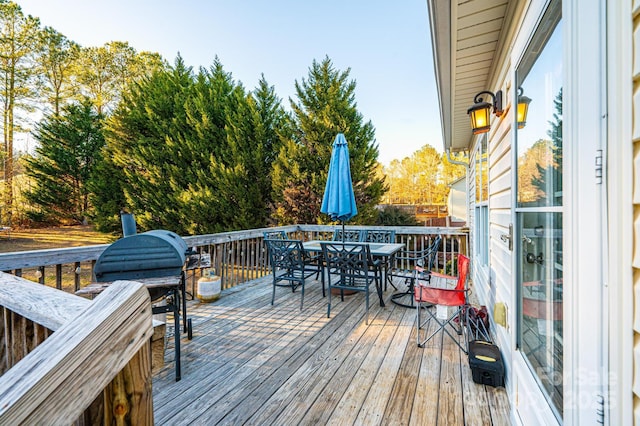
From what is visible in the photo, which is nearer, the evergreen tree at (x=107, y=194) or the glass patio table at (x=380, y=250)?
the glass patio table at (x=380, y=250)

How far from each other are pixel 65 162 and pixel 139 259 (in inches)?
563

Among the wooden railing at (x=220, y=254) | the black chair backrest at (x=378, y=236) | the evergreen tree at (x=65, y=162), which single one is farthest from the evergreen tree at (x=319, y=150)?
the evergreen tree at (x=65, y=162)

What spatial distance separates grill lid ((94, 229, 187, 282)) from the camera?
93.8 inches

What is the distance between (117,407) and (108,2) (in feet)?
43.4

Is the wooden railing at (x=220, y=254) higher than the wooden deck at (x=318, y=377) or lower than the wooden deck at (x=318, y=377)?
higher

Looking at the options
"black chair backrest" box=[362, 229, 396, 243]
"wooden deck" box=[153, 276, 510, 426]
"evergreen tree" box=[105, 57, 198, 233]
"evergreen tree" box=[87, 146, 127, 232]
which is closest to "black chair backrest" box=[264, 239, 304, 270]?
"wooden deck" box=[153, 276, 510, 426]

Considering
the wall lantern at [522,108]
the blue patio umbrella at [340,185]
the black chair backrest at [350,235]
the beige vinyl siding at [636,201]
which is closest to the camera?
the beige vinyl siding at [636,201]

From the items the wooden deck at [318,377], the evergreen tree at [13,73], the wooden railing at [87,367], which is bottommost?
the wooden deck at [318,377]

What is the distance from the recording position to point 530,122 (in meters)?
1.64

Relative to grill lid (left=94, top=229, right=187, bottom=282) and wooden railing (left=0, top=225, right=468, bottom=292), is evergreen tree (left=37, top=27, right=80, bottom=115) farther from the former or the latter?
grill lid (left=94, top=229, right=187, bottom=282)

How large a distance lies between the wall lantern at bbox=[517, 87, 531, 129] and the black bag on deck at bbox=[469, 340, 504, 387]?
1.69 m

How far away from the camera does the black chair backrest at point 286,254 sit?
12.6 ft

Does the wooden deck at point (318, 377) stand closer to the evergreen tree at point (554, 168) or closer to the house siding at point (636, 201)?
the house siding at point (636, 201)

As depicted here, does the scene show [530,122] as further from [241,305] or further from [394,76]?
[394,76]
